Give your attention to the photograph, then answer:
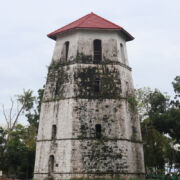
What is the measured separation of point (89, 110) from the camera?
19500mm

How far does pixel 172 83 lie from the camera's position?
104 ft

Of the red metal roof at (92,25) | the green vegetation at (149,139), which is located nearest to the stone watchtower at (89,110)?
the red metal roof at (92,25)

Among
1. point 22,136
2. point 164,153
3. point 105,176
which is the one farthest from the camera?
point 22,136

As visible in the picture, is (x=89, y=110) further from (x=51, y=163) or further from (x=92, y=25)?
(x=92, y=25)

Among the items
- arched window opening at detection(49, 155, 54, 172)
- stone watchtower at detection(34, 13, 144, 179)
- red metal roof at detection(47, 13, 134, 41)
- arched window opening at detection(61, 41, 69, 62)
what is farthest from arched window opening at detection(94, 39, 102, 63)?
arched window opening at detection(49, 155, 54, 172)

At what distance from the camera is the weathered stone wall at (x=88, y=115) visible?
726 inches

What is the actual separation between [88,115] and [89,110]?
37 cm

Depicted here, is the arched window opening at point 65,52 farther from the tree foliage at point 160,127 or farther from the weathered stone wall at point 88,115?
the tree foliage at point 160,127

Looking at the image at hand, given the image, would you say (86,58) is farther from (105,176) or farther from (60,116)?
(105,176)

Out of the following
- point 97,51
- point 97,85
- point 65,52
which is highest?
point 65,52

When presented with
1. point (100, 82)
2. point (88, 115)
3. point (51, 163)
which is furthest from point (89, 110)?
point (51, 163)

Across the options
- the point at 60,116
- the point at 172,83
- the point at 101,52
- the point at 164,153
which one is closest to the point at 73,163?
the point at 60,116

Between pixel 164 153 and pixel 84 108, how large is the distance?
14574 millimetres

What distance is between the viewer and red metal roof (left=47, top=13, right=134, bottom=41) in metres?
21.6
